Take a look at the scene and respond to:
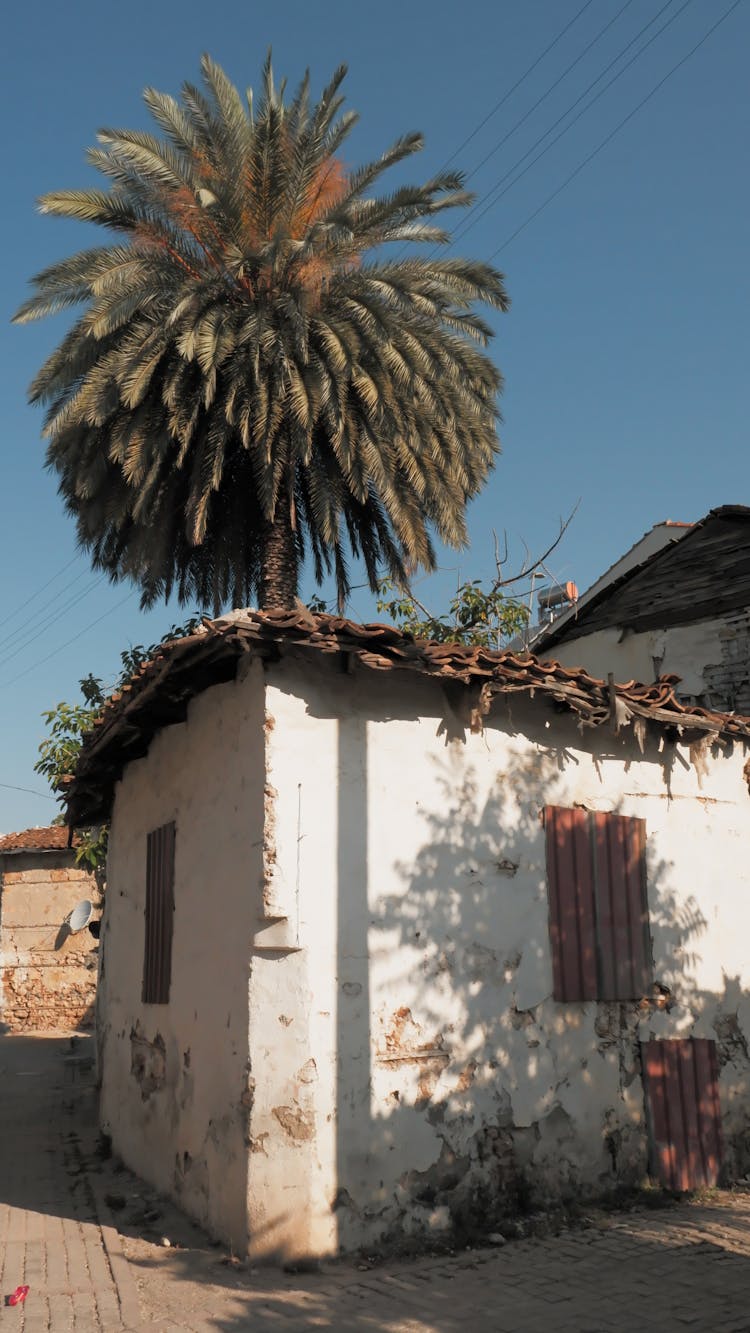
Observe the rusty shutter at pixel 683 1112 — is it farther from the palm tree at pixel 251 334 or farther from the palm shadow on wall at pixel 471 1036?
the palm tree at pixel 251 334

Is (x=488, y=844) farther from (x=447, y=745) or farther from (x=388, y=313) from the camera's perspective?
(x=388, y=313)

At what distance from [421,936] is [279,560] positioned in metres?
7.56

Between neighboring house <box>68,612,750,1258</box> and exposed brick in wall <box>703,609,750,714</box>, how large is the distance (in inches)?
157

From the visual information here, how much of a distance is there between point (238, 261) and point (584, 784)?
25.6 feet

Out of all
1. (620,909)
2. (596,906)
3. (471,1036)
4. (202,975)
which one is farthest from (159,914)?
(620,909)

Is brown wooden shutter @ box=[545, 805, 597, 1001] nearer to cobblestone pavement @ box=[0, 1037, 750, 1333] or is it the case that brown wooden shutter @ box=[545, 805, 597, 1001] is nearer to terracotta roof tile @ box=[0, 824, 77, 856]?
cobblestone pavement @ box=[0, 1037, 750, 1333]

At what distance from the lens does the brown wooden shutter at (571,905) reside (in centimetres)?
790

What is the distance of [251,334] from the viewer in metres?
12.6

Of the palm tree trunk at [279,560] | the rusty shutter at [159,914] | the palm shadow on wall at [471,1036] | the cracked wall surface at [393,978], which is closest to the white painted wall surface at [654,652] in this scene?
the palm tree trunk at [279,560]

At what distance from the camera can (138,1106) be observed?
30.2ft

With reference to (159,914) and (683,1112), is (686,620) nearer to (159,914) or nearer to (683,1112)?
(683,1112)

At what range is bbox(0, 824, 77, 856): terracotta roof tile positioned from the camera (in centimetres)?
2230

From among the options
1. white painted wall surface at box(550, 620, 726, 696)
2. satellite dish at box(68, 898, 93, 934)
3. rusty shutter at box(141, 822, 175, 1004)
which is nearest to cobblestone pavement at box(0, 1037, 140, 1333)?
rusty shutter at box(141, 822, 175, 1004)

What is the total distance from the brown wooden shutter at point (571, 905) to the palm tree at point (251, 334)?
6.45 meters
